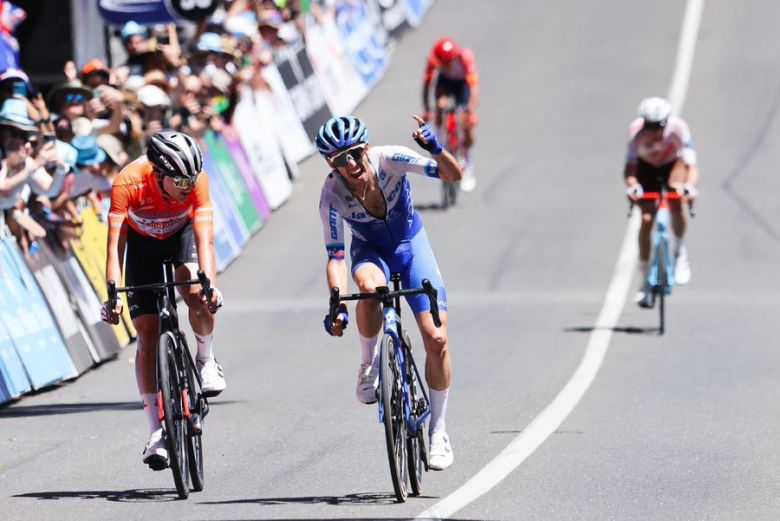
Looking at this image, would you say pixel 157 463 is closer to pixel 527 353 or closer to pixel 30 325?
pixel 30 325

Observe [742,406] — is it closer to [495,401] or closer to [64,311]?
[495,401]

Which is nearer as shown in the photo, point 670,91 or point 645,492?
point 645,492

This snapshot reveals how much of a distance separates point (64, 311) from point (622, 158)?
1298cm

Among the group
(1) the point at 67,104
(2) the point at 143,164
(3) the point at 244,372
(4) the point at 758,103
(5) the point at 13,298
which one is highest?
(2) the point at 143,164

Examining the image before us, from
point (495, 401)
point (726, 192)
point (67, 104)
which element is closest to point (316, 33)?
point (726, 192)

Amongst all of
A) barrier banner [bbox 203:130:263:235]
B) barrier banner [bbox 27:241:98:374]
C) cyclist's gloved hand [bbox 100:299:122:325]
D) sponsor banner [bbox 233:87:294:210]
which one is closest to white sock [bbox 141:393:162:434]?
cyclist's gloved hand [bbox 100:299:122:325]

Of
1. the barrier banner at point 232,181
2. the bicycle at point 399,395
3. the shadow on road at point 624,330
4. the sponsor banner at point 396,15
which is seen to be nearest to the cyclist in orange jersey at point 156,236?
the bicycle at point 399,395

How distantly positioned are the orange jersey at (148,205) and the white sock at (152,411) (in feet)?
3.08

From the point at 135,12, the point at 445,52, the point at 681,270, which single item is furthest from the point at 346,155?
the point at 445,52

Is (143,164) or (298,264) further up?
(143,164)

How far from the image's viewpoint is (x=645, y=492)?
8555 mm

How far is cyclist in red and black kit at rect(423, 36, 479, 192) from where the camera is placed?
22.3 m

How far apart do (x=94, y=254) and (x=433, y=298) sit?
6.94 meters

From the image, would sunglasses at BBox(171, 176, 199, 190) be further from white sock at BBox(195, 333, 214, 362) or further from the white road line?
the white road line
